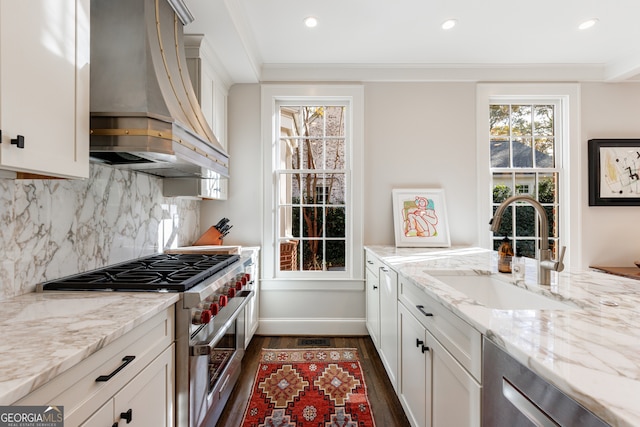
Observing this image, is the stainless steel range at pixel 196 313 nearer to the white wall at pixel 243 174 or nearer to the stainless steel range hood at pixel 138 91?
the stainless steel range hood at pixel 138 91

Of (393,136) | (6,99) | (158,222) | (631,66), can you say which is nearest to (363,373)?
(158,222)

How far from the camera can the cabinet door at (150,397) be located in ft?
3.25

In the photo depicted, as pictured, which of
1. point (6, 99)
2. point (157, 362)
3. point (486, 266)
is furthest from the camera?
point (486, 266)

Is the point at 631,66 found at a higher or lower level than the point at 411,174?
higher

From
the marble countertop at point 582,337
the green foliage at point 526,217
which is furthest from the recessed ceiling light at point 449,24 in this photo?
the marble countertop at point 582,337

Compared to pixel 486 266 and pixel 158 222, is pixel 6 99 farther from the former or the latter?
pixel 486 266

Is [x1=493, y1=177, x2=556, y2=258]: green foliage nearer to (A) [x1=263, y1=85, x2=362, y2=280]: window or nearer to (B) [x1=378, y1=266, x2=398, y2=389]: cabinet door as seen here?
(A) [x1=263, y1=85, x2=362, y2=280]: window

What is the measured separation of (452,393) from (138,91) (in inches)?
69.8

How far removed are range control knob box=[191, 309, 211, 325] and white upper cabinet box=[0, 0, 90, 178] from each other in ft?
2.30

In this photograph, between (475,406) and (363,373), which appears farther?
(363,373)

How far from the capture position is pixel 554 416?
67 centimetres

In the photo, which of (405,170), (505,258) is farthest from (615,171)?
(505,258)

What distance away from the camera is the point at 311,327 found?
322cm

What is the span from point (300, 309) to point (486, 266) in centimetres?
Answer: 187
